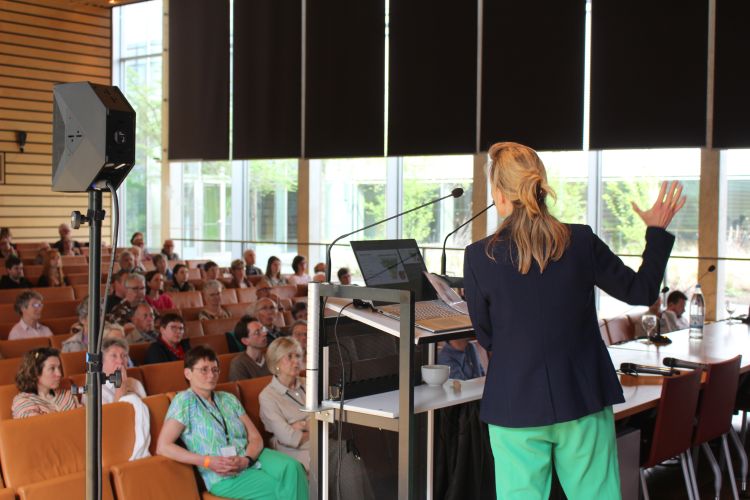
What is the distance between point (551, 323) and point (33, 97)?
585 inches

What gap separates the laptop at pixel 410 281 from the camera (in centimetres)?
283

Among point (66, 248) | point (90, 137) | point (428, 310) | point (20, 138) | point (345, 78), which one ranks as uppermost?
point (345, 78)

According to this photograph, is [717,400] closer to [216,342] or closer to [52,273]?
[216,342]

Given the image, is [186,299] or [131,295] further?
[186,299]

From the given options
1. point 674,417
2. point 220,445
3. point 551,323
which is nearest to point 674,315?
point 674,417

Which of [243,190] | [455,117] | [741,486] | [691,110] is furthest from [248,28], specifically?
[741,486]

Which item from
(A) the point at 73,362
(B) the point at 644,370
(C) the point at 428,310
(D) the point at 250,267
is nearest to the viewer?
(C) the point at 428,310

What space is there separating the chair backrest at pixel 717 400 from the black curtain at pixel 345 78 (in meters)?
7.81

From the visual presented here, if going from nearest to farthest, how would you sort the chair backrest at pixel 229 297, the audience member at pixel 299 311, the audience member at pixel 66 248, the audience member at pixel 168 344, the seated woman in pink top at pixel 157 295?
the audience member at pixel 168 344 < the audience member at pixel 299 311 < the seated woman in pink top at pixel 157 295 < the chair backrest at pixel 229 297 < the audience member at pixel 66 248

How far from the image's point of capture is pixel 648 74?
9922 mm

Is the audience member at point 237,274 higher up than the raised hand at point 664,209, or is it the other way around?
the raised hand at point 664,209

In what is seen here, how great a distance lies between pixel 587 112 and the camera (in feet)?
34.1

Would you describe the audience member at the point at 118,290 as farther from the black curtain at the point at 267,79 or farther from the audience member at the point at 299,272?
the black curtain at the point at 267,79

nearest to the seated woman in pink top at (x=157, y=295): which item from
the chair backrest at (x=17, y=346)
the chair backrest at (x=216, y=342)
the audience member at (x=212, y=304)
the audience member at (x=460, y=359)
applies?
the audience member at (x=212, y=304)
